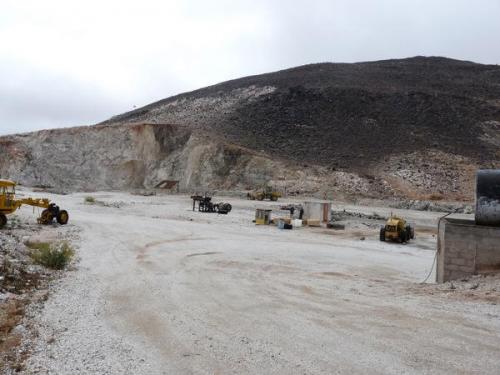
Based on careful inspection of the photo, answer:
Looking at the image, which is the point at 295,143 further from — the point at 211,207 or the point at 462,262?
the point at 462,262

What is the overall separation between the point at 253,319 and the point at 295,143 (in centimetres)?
5186

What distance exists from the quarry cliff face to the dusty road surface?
36731 millimetres

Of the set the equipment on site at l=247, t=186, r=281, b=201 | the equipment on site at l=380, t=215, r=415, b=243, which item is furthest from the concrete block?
the equipment on site at l=247, t=186, r=281, b=201

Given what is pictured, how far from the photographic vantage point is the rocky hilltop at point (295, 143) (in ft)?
166

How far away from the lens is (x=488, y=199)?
1097 centimetres

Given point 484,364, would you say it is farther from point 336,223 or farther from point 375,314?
point 336,223

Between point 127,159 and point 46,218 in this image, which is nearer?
point 46,218

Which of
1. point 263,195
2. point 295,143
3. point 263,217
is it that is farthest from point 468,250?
point 295,143

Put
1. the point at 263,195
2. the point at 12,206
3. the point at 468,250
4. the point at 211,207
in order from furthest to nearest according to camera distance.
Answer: the point at 263,195
the point at 211,207
the point at 12,206
the point at 468,250

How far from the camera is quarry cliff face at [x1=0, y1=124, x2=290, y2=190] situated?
5266cm

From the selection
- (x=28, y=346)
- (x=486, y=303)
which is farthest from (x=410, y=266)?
(x=28, y=346)

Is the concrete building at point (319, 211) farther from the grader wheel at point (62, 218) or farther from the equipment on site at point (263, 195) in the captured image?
the equipment on site at point (263, 195)

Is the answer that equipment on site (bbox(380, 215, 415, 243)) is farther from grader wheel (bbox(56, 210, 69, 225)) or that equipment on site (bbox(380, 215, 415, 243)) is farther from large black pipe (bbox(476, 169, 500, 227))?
grader wheel (bbox(56, 210, 69, 225))

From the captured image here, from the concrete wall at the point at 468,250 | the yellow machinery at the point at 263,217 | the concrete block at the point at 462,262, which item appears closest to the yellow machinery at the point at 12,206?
the yellow machinery at the point at 263,217
